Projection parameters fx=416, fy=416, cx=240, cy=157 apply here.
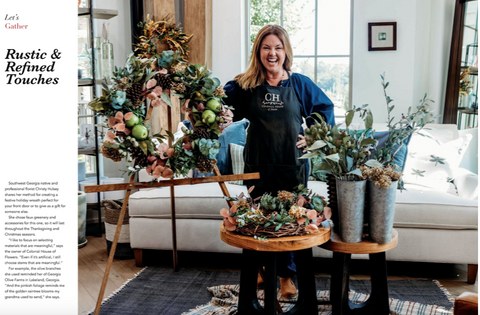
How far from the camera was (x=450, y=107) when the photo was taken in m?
3.79

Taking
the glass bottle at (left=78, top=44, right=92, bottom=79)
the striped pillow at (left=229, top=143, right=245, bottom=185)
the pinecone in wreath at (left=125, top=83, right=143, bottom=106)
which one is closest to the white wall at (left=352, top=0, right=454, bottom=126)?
the striped pillow at (left=229, top=143, right=245, bottom=185)

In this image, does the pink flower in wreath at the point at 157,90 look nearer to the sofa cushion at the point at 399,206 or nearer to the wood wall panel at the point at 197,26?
the sofa cushion at the point at 399,206

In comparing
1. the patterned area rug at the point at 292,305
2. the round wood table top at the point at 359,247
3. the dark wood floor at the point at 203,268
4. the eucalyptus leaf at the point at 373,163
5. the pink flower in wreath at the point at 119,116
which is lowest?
the dark wood floor at the point at 203,268

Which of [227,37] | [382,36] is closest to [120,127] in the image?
[227,37]

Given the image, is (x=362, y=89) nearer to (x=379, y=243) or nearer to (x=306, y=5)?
(x=306, y=5)

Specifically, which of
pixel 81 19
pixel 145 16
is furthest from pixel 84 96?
pixel 145 16

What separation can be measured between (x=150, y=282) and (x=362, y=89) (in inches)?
106

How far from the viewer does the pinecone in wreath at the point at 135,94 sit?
178cm

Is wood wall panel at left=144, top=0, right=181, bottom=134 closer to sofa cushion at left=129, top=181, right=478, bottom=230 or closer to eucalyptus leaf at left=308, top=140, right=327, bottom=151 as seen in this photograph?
sofa cushion at left=129, top=181, right=478, bottom=230

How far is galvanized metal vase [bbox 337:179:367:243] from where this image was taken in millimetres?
1597

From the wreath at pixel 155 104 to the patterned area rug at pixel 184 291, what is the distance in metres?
0.81

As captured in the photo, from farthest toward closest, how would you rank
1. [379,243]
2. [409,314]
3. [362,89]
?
[362,89] → [409,314] → [379,243]

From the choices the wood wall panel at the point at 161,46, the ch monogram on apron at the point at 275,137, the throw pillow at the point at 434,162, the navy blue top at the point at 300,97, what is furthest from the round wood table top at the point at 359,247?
the wood wall panel at the point at 161,46

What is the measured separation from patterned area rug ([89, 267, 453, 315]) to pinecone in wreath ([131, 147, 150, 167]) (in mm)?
839
